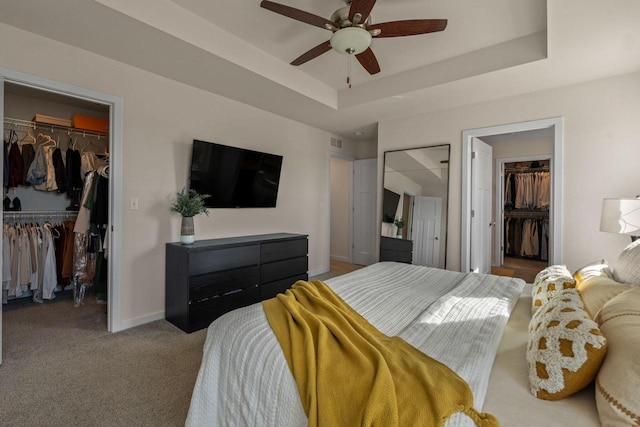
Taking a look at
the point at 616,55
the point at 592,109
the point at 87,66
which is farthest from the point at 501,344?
the point at 87,66

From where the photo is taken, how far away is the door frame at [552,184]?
3.13 metres

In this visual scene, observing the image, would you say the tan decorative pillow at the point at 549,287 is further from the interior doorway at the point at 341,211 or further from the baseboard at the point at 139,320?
the interior doorway at the point at 341,211

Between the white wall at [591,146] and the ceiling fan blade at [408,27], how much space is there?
1.95 metres

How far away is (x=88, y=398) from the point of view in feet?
6.05

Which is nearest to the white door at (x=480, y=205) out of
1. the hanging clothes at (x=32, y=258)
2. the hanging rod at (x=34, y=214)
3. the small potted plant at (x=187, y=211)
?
the small potted plant at (x=187, y=211)

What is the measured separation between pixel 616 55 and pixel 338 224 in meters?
4.43

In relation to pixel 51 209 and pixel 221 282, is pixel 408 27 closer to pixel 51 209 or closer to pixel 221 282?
pixel 221 282

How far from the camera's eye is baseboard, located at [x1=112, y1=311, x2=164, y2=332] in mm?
2810

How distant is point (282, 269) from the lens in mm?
3650

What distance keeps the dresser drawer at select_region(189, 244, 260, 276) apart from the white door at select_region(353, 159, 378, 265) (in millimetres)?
2751

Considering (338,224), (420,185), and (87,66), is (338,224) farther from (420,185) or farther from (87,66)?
(87,66)

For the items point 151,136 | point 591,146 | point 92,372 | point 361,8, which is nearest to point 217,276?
point 92,372

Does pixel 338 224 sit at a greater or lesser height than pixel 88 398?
greater

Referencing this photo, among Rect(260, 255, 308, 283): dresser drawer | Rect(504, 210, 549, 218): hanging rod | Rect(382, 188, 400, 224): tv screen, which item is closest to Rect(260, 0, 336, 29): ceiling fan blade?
Rect(260, 255, 308, 283): dresser drawer
